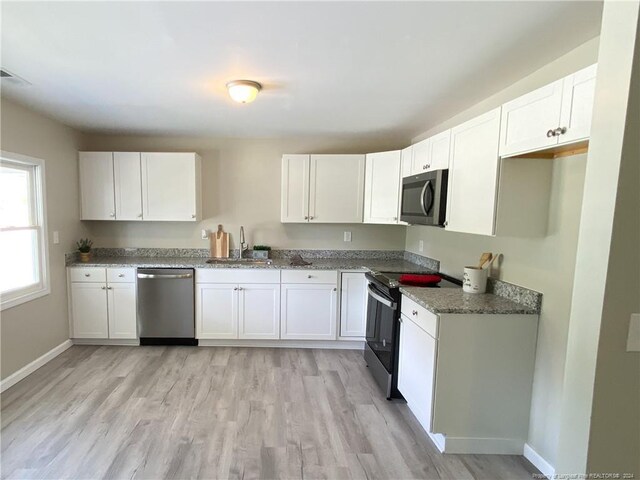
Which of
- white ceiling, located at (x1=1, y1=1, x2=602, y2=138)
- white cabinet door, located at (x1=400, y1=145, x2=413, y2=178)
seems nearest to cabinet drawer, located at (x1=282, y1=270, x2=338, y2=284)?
white cabinet door, located at (x1=400, y1=145, x2=413, y2=178)

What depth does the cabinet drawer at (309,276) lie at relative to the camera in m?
3.39

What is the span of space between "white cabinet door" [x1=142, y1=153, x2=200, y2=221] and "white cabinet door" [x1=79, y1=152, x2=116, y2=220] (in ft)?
1.22

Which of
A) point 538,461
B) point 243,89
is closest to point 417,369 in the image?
point 538,461

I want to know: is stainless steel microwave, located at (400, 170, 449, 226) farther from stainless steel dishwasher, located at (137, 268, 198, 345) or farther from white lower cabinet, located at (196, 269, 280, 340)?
stainless steel dishwasher, located at (137, 268, 198, 345)

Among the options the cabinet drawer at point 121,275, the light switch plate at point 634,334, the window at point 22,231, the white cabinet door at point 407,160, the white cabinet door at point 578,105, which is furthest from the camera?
→ the cabinet drawer at point 121,275

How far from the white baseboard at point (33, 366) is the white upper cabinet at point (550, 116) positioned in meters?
4.02

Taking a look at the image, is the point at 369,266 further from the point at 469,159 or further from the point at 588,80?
the point at 588,80

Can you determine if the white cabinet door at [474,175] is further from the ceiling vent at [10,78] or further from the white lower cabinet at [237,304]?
the ceiling vent at [10,78]

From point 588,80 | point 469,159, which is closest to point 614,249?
point 588,80

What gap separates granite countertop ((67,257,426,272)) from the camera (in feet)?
10.9

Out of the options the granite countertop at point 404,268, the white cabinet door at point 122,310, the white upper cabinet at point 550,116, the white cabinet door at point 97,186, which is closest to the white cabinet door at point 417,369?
the granite countertop at point 404,268

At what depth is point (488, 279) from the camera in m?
2.29

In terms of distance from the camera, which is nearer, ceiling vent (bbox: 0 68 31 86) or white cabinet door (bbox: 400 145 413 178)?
ceiling vent (bbox: 0 68 31 86)

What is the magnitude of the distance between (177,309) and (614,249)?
349 centimetres
